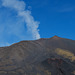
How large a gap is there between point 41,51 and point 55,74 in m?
1.40

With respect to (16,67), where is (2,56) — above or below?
above

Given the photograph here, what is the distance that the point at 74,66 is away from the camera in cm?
523

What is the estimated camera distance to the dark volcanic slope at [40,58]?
196 inches

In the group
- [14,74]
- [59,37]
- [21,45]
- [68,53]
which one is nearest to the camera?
[14,74]

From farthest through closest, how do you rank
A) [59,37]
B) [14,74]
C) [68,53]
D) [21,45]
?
[59,37] → [21,45] → [68,53] → [14,74]

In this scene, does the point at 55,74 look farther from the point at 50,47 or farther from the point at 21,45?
the point at 21,45

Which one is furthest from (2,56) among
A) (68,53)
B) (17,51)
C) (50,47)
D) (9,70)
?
(68,53)

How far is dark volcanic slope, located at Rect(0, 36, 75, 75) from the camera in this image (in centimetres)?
497

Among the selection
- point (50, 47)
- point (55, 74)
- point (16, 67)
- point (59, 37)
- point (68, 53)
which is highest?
point (59, 37)

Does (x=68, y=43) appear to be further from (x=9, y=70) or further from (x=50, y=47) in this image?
(x=9, y=70)

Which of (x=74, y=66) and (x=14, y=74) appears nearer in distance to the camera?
(x=14, y=74)

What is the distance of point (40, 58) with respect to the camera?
18.2 ft

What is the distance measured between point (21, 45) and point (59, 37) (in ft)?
7.40

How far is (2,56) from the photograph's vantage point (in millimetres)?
6016
